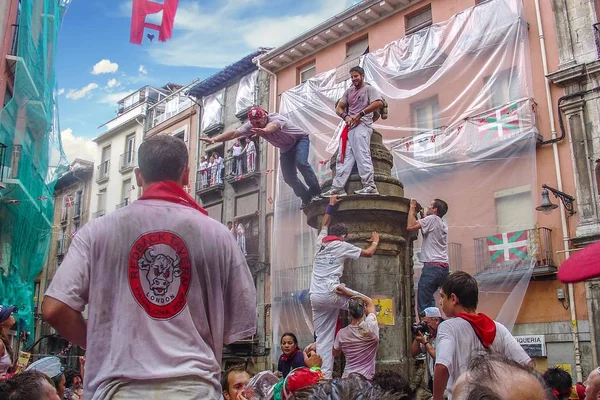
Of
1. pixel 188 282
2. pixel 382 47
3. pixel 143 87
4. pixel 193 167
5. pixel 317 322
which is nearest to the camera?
pixel 188 282

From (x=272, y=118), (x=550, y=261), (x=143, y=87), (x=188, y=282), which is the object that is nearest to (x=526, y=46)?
(x=550, y=261)

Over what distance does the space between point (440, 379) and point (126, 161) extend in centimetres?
3494

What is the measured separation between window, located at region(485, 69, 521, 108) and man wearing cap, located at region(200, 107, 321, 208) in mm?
9398

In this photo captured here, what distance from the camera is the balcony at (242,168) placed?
2634 centimetres

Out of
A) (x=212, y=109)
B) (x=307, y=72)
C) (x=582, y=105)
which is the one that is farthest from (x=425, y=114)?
(x=212, y=109)

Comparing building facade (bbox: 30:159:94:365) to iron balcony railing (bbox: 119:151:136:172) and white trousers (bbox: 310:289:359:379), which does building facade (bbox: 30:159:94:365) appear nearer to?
iron balcony railing (bbox: 119:151:136:172)

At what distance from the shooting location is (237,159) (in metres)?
27.3

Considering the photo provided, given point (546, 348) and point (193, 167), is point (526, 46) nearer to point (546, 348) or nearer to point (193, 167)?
point (546, 348)

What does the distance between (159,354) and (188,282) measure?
1.01ft

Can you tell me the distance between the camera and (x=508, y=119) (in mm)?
15789

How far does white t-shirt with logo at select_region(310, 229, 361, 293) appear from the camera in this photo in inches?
271

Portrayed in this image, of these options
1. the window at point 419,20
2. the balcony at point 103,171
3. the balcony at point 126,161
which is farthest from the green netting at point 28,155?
the balcony at point 103,171

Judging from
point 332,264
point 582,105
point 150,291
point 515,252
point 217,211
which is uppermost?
point 217,211

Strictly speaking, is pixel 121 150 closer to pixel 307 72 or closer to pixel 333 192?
pixel 307 72
